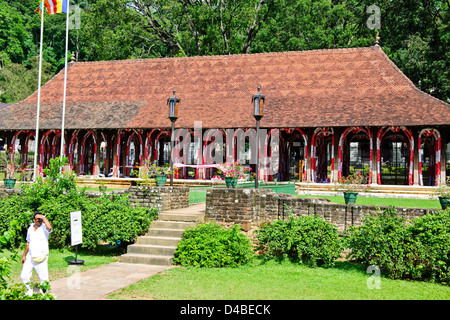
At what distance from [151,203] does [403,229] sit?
6.73 meters

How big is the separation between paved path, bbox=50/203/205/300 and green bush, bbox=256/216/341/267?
2.56 metres

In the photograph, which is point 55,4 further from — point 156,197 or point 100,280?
point 100,280

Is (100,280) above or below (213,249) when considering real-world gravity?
below

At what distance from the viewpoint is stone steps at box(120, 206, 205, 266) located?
10.8 meters

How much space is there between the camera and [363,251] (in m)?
9.91

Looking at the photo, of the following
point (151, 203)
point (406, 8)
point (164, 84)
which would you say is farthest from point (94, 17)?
point (151, 203)

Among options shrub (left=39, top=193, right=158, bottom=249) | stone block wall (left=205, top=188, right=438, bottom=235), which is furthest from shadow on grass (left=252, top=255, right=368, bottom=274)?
shrub (left=39, top=193, right=158, bottom=249)

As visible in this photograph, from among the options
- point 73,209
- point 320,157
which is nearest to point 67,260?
point 73,209

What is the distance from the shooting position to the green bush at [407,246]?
926 cm

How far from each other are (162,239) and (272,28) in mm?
29333

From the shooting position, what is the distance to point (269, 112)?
24.1m

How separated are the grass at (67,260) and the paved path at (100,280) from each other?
0.23 metres

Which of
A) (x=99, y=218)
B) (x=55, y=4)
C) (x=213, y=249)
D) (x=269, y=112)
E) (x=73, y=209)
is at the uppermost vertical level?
(x=55, y=4)

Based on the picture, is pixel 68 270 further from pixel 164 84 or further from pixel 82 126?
pixel 164 84
